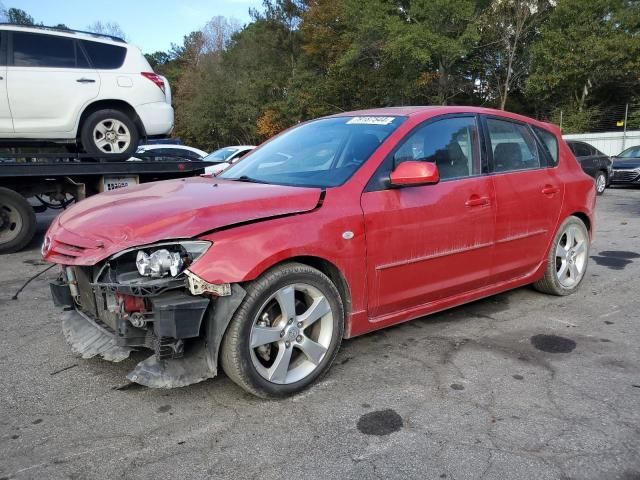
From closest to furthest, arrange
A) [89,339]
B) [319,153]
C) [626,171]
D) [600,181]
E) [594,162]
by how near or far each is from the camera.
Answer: [89,339] < [319,153] < [594,162] < [600,181] < [626,171]

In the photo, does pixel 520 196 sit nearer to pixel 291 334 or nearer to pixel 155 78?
pixel 291 334

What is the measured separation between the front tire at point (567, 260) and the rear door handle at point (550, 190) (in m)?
0.34

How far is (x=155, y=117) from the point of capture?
7.73 metres

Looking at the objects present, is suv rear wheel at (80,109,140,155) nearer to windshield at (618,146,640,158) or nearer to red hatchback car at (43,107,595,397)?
red hatchback car at (43,107,595,397)

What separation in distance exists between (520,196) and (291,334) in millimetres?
2317

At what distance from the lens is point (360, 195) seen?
3320 millimetres

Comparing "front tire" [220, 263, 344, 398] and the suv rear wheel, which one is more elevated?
the suv rear wheel

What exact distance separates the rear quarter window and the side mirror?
6.36 ft

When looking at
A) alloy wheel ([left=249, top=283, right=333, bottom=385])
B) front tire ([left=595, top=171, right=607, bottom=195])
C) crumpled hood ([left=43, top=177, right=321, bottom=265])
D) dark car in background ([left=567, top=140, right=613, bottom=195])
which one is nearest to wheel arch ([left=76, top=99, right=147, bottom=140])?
Answer: crumpled hood ([left=43, top=177, right=321, bottom=265])

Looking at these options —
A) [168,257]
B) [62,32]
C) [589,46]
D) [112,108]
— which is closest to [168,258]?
[168,257]

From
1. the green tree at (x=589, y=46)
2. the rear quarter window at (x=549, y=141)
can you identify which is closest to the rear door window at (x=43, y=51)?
the rear quarter window at (x=549, y=141)

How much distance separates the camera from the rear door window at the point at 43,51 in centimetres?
672

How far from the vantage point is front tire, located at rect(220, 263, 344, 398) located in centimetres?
282

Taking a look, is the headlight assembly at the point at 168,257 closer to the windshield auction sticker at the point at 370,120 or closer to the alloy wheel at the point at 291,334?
the alloy wheel at the point at 291,334
